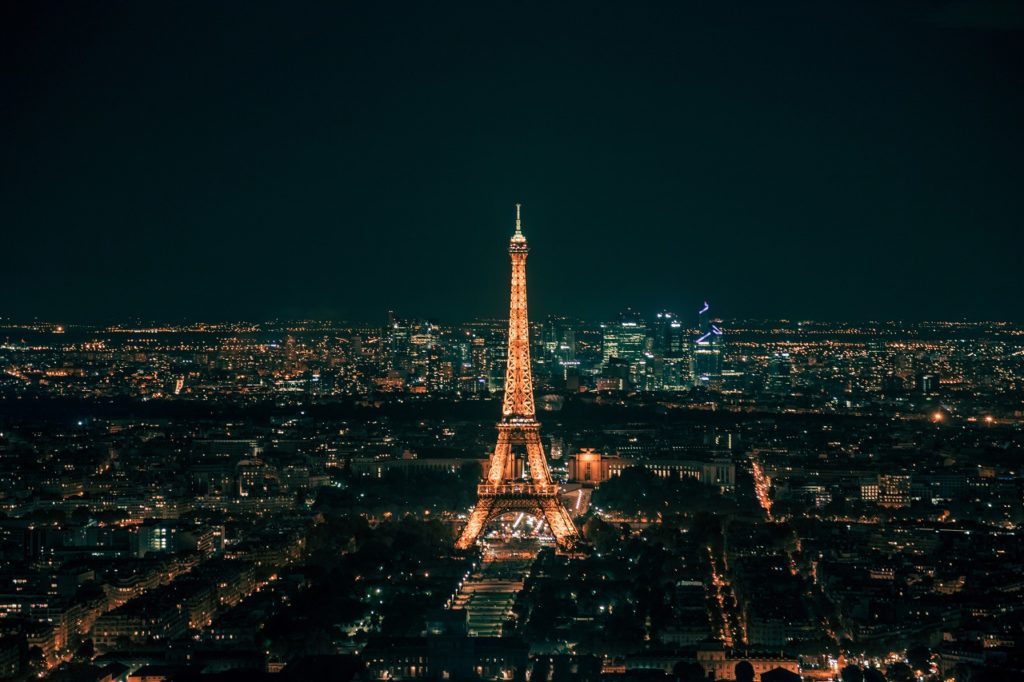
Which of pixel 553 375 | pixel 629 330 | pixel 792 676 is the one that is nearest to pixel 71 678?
pixel 792 676

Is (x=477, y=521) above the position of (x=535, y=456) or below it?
below

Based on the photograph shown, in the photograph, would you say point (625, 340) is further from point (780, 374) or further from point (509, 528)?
point (509, 528)

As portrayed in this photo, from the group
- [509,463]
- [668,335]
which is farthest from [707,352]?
[509,463]

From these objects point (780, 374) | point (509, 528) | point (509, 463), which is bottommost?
point (509, 528)

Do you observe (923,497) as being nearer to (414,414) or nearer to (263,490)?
(263,490)

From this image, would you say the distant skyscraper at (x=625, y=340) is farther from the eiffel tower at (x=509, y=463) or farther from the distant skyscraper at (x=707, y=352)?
the eiffel tower at (x=509, y=463)

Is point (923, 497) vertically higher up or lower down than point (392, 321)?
lower down

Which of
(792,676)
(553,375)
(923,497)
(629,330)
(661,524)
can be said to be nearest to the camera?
(792,676)

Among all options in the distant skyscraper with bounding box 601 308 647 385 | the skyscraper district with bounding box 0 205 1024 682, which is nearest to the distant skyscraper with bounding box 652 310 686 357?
the distant skyscraper with bounding box 601 308 647 385
